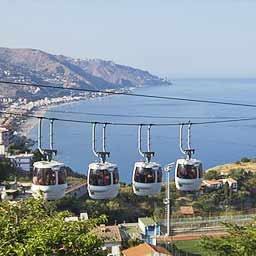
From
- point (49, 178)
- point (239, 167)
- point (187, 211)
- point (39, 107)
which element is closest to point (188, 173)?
point (49, 178)

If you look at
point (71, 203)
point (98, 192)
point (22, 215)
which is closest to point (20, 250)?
point (22, 215)

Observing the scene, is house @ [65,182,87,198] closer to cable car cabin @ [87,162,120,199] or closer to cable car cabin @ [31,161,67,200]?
cable car cabin @ [87,162,120,199]

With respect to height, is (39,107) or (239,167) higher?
(39,107)

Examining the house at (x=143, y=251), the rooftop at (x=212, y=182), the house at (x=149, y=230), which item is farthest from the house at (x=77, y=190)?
the house at (x=143, y=251)

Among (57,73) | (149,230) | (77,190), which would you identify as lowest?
(149,230)

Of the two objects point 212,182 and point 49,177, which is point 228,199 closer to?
point 212,182

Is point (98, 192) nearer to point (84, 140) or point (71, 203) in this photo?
point (71, 203)
